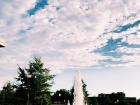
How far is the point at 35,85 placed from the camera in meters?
44.8

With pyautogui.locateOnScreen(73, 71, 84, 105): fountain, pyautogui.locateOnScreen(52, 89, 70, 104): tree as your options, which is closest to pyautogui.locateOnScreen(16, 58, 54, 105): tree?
pyautogui.locateOnScreen(73, 71, 84, 105): fountain

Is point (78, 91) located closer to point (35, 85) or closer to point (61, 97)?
point (35, 85)

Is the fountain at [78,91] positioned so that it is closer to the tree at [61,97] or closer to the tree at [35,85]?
the tree at [35,85]

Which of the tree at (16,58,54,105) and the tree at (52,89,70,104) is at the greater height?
the tree at (52,89,70,104)

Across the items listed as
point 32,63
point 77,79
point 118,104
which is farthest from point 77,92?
point 118,104

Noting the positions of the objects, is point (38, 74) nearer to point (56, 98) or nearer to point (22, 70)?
point (22, 70)

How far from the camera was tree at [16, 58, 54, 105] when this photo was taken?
45.1 meters

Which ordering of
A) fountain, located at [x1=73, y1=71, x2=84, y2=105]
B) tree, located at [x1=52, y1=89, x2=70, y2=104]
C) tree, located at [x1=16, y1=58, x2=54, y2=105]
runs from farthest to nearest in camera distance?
tree, located at [x1=52, y1=89, x2=70, y2=104] < tree, located at [x1=16, y1=58, x2=54, y2=105] < fountain, located at [x1=73, y1=71, x2=84, y2=105]

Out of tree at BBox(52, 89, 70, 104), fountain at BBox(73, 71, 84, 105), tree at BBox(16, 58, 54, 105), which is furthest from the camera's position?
tree at BBox(52, 89, 70, 104)

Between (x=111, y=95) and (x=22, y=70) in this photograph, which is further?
(x=111, y=95)

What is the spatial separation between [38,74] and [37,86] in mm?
2202

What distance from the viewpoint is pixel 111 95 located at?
545ft

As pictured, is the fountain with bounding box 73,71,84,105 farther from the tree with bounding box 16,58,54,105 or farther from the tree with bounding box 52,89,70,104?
the tree with bounding box 52,89,70,104

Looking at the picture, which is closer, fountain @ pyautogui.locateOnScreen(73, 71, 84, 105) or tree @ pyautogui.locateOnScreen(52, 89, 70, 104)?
fountain @ pyautogui.locateOnScreen(73, 71, 84, 105)
